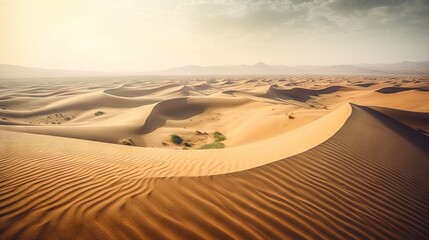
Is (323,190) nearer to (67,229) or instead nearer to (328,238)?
(328,238)

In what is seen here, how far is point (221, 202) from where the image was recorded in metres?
3.44

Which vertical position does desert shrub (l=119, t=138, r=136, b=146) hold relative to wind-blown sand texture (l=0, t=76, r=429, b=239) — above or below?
below

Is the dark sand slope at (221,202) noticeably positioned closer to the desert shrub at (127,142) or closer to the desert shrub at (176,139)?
the desert shrub at (127,142)

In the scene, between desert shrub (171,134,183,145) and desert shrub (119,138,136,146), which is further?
desert shrub (171,134,183,145)

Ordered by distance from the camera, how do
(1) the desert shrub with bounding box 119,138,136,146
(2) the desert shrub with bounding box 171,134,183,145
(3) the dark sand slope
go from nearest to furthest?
(3) the dark sand slope
(1) the desert shrub with bounding box 119,138,136,146
(2) the desert shrub with bounding box 171,134,183,145

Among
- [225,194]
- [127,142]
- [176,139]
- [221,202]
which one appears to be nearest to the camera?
[221,202]

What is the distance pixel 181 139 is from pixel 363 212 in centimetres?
1140

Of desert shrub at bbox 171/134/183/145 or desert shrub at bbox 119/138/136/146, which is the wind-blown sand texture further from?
desert shrub at bbox 171/134/183/145

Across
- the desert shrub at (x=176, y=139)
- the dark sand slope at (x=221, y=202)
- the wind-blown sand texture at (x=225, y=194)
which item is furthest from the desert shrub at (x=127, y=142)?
the dark sand slope at (x=221, y=202)

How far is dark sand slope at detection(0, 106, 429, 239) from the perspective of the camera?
2834 millimetres

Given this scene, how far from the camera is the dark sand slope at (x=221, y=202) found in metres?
2.83

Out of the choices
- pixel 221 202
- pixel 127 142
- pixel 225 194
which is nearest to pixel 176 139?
pixel 127 142

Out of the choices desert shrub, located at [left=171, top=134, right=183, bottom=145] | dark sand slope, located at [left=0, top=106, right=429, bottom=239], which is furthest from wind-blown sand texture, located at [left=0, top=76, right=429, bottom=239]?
desert shrub, located at [left=171, top=134, right=183, bottom=145]

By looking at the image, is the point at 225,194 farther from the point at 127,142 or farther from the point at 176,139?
the point at 176,139
